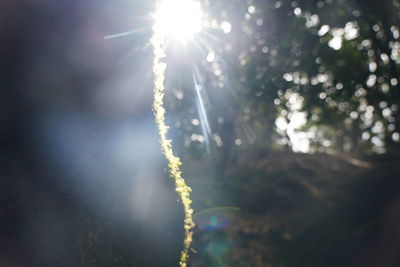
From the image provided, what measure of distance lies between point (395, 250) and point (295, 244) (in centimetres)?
350

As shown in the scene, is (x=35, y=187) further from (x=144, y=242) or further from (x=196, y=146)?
(x=196, y=146)

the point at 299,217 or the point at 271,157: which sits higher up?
the point at 271,157

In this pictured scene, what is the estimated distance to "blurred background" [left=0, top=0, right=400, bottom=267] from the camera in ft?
12.3

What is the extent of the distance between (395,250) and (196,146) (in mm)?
9256

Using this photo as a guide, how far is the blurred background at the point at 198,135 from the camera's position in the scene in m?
3.76

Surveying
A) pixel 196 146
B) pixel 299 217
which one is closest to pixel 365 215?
pixel 299 217

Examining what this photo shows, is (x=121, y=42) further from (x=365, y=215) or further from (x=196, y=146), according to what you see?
(x=365, y=215)

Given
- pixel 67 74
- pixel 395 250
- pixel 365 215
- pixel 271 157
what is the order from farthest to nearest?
pixel 271 157 < pixel 365 215 < pixel 395 250 < pixel 67 74

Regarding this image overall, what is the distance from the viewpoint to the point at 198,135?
14.9 m

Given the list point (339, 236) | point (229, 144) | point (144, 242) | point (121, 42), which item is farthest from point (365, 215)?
point (121, 42)

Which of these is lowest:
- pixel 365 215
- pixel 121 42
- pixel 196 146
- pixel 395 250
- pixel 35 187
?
pixel 395 250

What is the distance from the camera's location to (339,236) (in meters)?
12.1

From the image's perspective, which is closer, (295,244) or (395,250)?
(395,250)

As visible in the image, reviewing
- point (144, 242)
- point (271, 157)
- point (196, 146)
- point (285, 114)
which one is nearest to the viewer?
point (144, 242)
